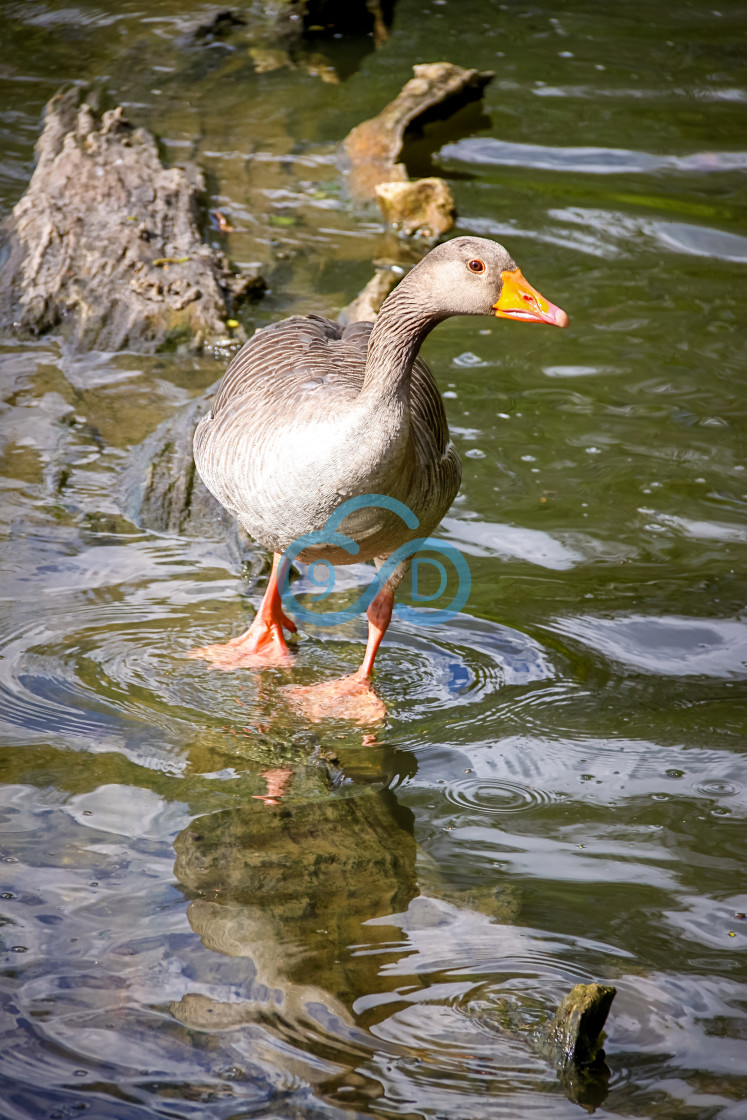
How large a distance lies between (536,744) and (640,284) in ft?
18.2

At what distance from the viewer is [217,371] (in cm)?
720

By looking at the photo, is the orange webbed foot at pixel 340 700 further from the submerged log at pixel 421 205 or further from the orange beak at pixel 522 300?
the submerged log at pixel 421 205

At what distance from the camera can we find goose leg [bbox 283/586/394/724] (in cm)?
463

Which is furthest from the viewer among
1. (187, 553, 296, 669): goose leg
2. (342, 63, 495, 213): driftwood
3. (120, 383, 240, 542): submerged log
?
(342, 63, 495, 213): driftwood

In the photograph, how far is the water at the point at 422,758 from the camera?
3020mm

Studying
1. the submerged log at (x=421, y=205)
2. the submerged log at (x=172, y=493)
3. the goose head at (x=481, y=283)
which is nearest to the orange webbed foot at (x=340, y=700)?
the submerged log at (x=172, y=493)

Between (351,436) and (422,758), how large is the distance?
1391 millimetres

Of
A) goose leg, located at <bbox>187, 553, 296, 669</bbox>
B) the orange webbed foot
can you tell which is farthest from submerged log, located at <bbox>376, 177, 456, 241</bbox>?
the orange webbed foot

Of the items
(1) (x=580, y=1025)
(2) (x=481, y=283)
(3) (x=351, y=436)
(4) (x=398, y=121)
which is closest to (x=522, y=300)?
(2) (x=481, y=283)

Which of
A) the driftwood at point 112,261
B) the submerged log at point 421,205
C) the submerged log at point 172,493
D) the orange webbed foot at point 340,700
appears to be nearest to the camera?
the orange webbed foot at point 340,700

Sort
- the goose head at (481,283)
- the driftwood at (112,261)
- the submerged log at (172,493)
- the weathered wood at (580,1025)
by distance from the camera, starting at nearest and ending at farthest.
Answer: the weathered wood at (580,1025) → the goose head at (481,283) → the submerged log at (172,493) → the driftwood at (112,261)

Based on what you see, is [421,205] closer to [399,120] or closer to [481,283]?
[399,120]

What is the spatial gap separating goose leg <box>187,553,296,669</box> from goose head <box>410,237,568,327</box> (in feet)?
5.43

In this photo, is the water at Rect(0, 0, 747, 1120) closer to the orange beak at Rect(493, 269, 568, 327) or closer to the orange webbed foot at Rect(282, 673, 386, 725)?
the orange webbed foot at Rect(282, 673, 386, 725)
